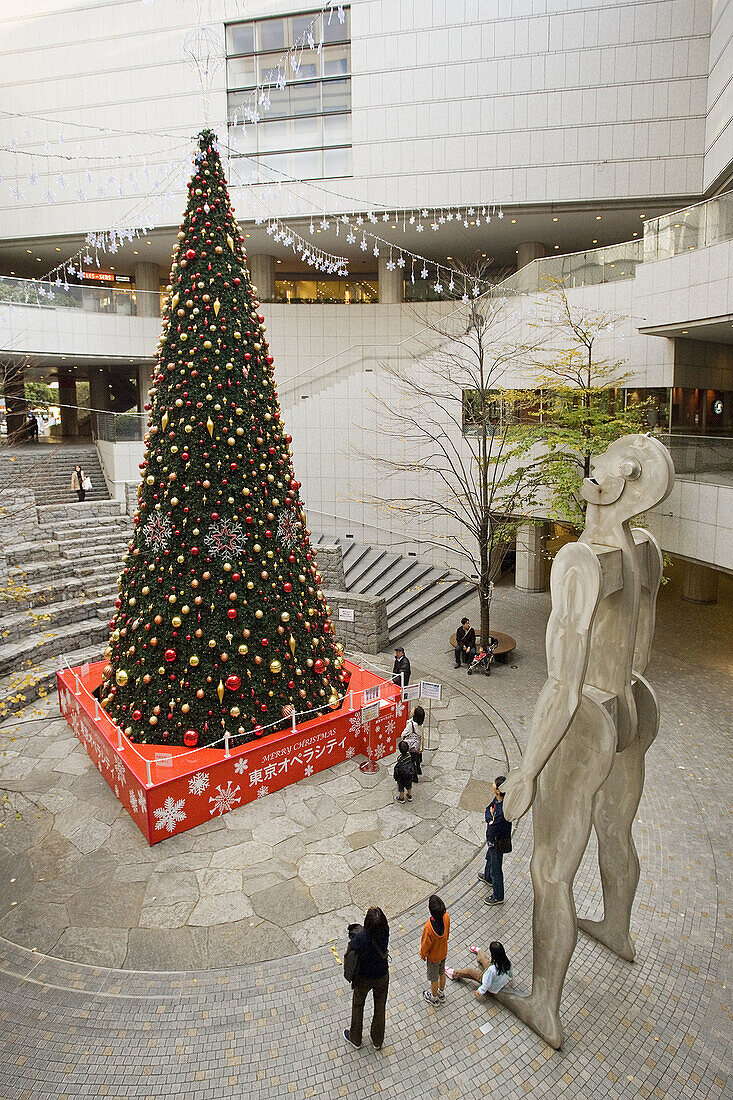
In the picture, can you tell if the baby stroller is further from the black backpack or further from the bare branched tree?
the black backpack

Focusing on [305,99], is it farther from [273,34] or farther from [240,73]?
[240,73]

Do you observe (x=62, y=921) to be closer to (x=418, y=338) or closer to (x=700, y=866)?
(x=700, y=866)

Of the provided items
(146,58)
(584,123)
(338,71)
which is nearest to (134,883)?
(584,123)

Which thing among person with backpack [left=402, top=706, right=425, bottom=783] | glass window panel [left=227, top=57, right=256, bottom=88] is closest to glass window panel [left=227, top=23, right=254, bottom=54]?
glass window panel [left=227, top=57, right=256, bottom=88]

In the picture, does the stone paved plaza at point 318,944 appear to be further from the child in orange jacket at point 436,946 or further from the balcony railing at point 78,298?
the balcony railing at point 78,298

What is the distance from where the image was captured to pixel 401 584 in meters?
18.8

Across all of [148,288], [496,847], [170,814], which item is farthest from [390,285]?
[496,847]

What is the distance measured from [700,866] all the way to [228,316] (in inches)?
373

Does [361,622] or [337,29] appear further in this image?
[337,29]

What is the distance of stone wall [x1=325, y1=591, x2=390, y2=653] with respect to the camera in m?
15.1

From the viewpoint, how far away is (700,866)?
7.73m

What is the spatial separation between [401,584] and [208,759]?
34.8 ft

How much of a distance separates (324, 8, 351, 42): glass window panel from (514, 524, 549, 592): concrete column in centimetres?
1813

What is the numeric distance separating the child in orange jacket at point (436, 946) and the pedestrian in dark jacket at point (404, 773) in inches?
123
